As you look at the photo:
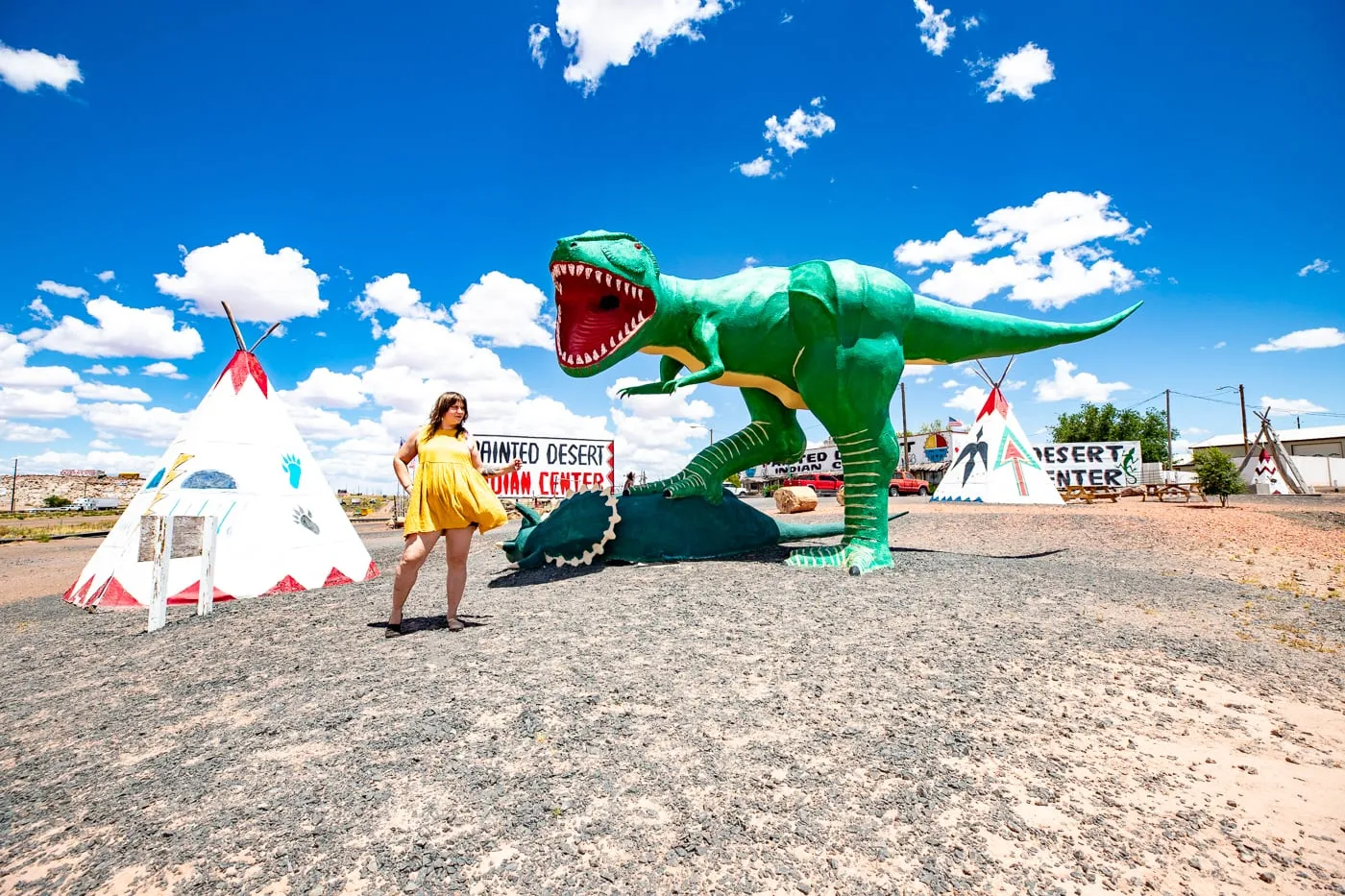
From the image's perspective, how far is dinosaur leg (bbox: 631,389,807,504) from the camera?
5.89m

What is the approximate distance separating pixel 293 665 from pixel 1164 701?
154 inches

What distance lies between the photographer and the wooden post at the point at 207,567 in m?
4.49

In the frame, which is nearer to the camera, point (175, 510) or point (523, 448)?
point (175, 510)

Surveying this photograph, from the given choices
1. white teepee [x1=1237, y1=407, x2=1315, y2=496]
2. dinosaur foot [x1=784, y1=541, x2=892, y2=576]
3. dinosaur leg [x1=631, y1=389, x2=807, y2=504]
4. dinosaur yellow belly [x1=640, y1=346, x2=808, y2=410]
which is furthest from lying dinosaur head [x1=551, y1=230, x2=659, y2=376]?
white teepee [x1=1237, y1=407, x2=1315, y2=496]

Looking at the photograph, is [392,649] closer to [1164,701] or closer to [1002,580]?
[1164,701]

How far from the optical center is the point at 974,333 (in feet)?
19.4

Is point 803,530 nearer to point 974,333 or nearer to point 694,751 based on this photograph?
point 974,333

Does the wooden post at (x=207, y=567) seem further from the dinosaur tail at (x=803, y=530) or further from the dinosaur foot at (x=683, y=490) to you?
the dinosaur tail at (x=803, y=530)

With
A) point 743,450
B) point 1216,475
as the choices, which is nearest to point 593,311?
point 743,450

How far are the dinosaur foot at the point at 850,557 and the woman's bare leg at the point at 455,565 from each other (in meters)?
2.69

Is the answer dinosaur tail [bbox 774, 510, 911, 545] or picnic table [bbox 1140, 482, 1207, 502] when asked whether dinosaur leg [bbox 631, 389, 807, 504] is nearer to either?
dinosaur tail [bbox 774, 510, 911, 545]

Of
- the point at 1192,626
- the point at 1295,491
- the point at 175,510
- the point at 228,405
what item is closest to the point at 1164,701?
the point at 1192,626

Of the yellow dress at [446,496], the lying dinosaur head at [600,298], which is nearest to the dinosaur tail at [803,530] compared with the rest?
the lying dinosaur head at [600,298]

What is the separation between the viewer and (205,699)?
2.77 meters
